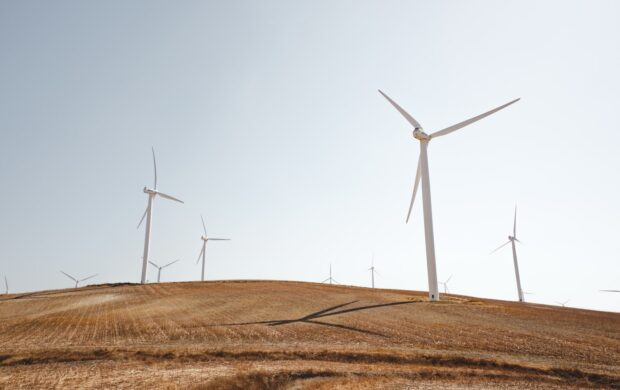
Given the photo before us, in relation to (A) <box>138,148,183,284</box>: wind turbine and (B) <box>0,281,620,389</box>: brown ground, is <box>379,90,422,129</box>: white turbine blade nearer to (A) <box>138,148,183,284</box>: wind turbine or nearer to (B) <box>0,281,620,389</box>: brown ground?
(B) <box>0,281,620,389</box>: brown ground

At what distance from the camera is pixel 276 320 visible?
2286 centimetres

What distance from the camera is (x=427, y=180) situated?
39219 mm

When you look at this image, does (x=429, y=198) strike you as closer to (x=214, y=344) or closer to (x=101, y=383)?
(x=214, y=344)

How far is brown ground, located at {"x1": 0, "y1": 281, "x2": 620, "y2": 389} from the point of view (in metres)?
11.0

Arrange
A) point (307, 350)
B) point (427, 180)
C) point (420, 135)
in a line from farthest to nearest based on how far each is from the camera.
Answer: point (420, 135) → point (427, 180) → point (307, 350)

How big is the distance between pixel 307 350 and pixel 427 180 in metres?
28.7

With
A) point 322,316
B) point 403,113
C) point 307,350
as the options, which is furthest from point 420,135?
point 307,350

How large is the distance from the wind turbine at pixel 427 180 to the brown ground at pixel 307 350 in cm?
1069

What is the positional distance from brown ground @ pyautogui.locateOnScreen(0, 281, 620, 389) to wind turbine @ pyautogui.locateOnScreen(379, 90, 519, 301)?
1069 cm

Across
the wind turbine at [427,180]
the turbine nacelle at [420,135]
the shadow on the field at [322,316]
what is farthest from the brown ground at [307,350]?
the turbine nacelle at [420,135]

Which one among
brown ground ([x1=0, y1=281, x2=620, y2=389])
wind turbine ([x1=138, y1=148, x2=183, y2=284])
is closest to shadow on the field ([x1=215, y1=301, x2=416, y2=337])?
brown ground ([x1=0, y1=281, x2=620, y2=389])

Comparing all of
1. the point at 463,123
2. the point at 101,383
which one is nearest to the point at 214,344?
the point at 101,383

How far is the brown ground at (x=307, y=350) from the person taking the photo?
1098 centimetres

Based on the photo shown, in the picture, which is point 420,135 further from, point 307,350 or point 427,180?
point 307,350
